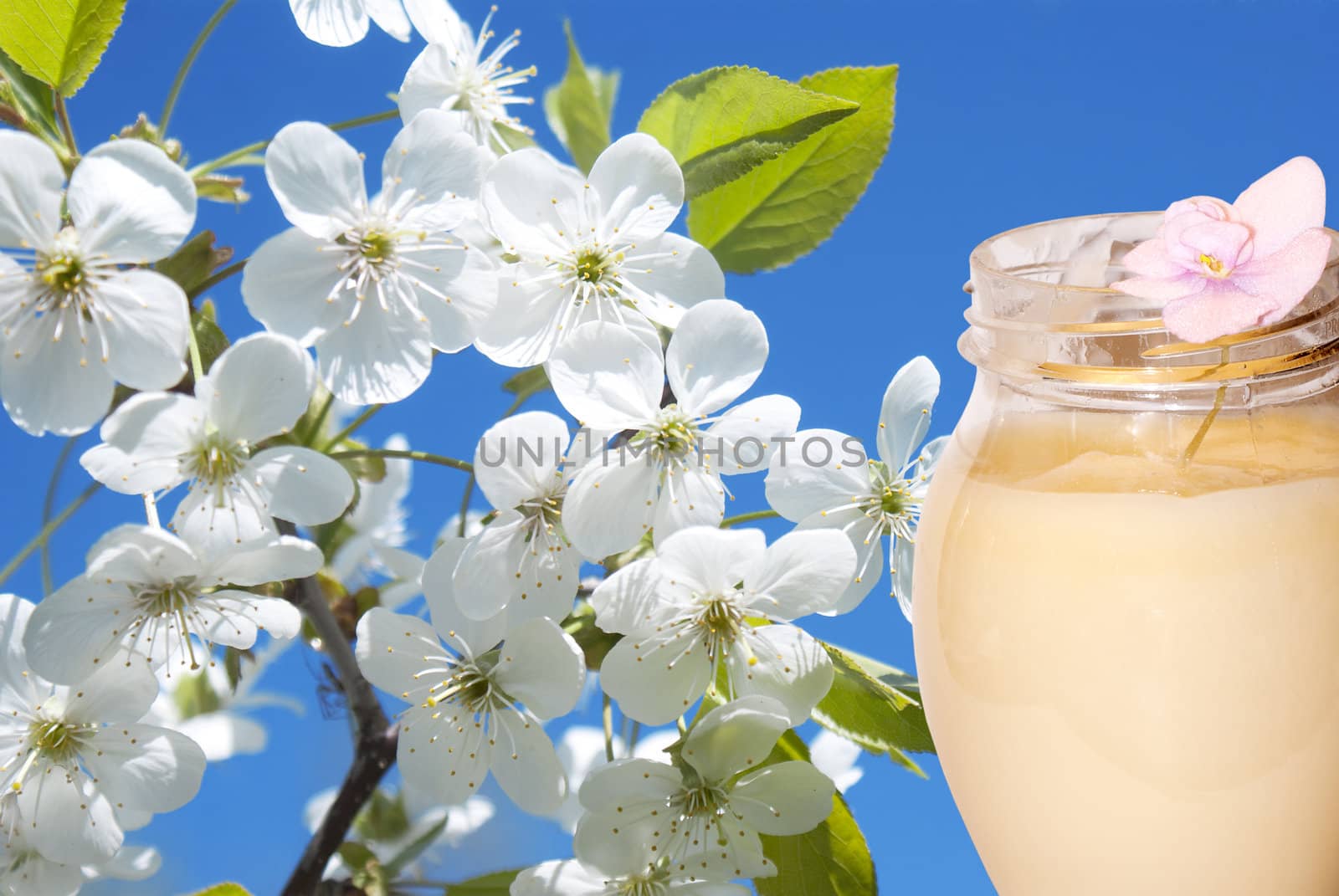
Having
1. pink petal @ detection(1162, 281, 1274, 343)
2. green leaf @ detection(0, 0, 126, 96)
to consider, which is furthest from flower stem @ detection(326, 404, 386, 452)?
pink petal @ detection(1162, 281, 1274, 343)

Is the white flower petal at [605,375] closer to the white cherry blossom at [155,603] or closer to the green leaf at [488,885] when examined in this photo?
the white cherry blossom at [155,603]

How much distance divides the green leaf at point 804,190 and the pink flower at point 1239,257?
19 centimetres

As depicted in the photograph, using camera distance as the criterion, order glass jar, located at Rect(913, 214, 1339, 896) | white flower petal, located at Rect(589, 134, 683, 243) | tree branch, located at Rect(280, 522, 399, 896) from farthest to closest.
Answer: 1. tree branch, located at Rect(280, 522, 399, 896)
2. white flower petal, located at Rect(589, 134, 683, 243)
3. glass jar, located at Rect(913, 214, 1339, 896)

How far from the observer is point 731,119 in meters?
0.58

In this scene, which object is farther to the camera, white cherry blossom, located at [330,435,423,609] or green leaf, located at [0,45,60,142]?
white cherry blossom, located at [330,435,423,609]

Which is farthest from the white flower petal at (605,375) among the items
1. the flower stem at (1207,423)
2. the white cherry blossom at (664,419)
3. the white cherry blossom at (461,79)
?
the flower stem at (1207,423)

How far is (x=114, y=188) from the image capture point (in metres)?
0.45

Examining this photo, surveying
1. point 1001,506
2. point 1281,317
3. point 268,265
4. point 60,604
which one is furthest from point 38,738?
point 1281,317

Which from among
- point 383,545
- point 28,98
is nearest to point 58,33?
point 28,98

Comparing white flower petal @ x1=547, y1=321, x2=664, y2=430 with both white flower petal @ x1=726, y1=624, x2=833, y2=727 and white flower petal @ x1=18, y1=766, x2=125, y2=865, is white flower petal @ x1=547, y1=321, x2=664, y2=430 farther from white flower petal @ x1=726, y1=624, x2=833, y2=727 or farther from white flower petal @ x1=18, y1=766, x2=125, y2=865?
white flower petal @ x1=18, y1=766, x2=125, y2=865

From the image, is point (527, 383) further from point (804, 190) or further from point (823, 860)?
point (823, 860)

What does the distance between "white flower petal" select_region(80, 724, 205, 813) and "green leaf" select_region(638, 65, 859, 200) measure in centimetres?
36

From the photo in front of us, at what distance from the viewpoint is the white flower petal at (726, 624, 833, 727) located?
520mm

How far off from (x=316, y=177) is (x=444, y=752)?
254 mm
